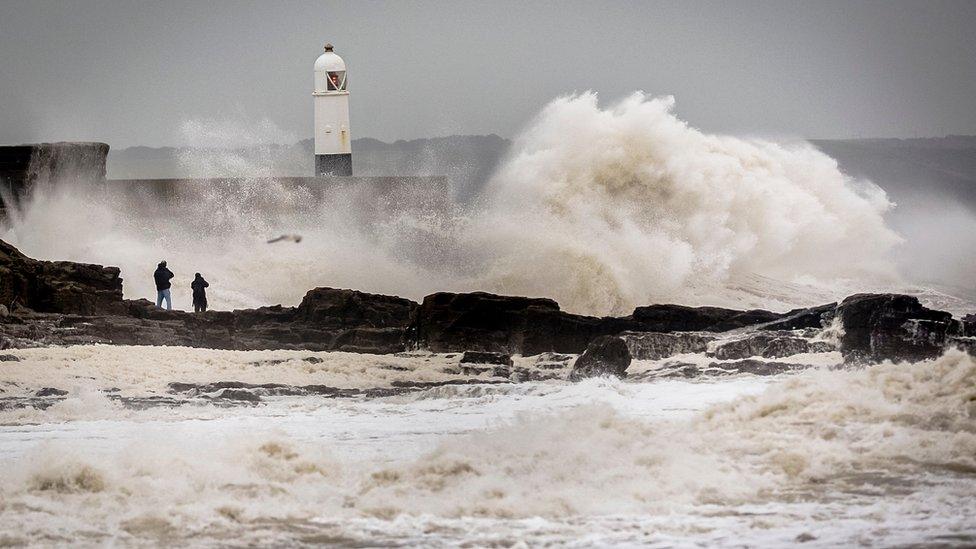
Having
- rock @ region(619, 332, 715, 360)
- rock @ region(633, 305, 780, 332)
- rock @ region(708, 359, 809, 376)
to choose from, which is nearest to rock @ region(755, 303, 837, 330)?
rock @ region(633, 305, 780, 332)

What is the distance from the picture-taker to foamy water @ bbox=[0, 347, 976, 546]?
588cm

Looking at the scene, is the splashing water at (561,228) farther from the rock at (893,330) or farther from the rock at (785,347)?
the rock at (893,330)

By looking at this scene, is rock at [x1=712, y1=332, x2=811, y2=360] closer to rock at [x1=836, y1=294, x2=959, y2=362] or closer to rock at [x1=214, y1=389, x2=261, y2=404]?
rock at [x1=836, y1=294, x2=959, y2=362]

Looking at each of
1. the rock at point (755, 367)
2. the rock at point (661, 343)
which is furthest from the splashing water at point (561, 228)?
the rock at point (755, 367)

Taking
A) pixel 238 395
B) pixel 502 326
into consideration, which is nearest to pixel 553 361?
pixel 502 326

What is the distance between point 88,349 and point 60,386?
3.12 feet

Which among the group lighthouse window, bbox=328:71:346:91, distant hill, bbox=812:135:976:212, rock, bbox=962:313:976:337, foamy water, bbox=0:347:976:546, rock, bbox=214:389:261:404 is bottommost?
foamy water, bbox=0:347:976:546

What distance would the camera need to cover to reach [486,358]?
10734mm

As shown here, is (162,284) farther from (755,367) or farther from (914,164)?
(914,164)

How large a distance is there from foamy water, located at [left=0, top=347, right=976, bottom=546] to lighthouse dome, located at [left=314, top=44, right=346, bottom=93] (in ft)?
23.5

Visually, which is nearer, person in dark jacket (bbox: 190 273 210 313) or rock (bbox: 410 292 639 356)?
rock (bbox: 410 292 639 356)

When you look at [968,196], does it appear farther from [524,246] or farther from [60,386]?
[60,386]

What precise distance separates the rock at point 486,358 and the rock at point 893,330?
107 inches

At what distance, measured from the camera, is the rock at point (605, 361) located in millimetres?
10086
